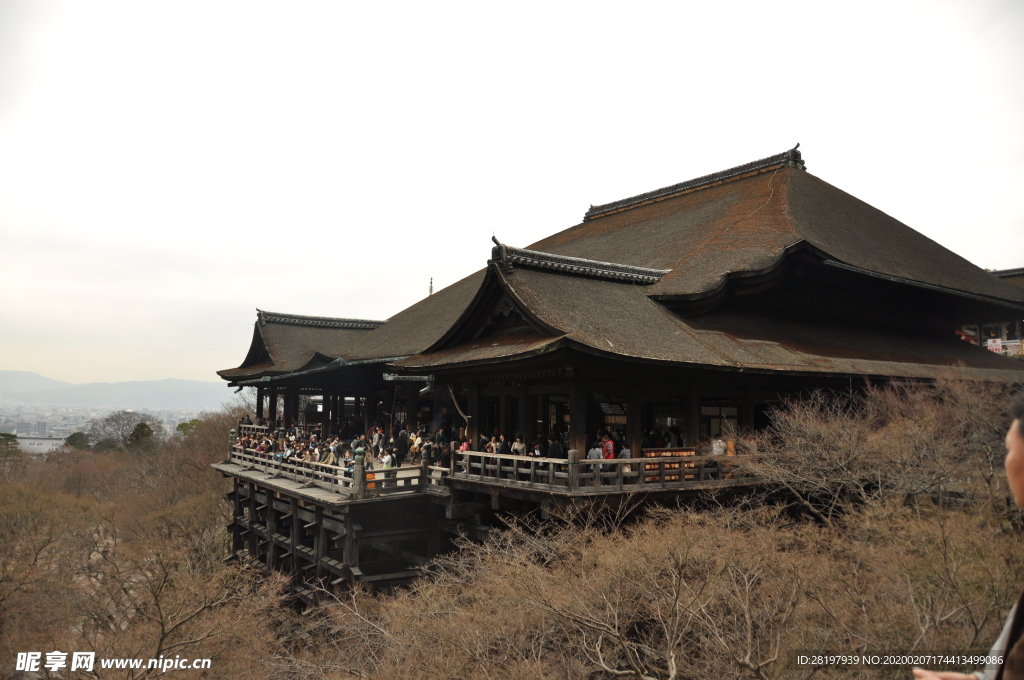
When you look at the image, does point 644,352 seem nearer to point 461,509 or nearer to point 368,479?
point 461,509

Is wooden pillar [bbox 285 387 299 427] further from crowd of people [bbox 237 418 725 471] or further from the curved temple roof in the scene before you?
crowd of people [bbox 237 418 725 471]

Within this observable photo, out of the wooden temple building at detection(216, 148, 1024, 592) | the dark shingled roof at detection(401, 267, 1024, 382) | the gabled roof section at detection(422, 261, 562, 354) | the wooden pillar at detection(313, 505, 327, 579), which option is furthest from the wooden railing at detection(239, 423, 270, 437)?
the gabled roof section at detection(422, 261, 562, 354)

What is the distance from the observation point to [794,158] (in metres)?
26.7

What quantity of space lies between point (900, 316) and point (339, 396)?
22.7m

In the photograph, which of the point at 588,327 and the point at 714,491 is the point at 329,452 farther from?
the point at 714,491

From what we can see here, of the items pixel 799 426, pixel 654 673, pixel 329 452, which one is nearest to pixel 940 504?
pixel 799 426

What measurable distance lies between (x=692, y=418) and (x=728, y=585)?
21.1 ft

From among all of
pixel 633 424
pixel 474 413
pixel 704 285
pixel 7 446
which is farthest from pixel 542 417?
pixel 7 446

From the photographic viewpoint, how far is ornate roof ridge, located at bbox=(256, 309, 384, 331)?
34394mm

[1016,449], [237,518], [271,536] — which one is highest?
[1016,449]

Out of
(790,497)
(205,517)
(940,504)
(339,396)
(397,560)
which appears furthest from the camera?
(205,517)

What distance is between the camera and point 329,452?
22.0 metres

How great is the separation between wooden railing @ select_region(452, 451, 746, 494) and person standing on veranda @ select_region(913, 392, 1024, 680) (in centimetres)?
1042

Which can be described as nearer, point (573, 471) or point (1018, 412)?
point (1018, 412)
